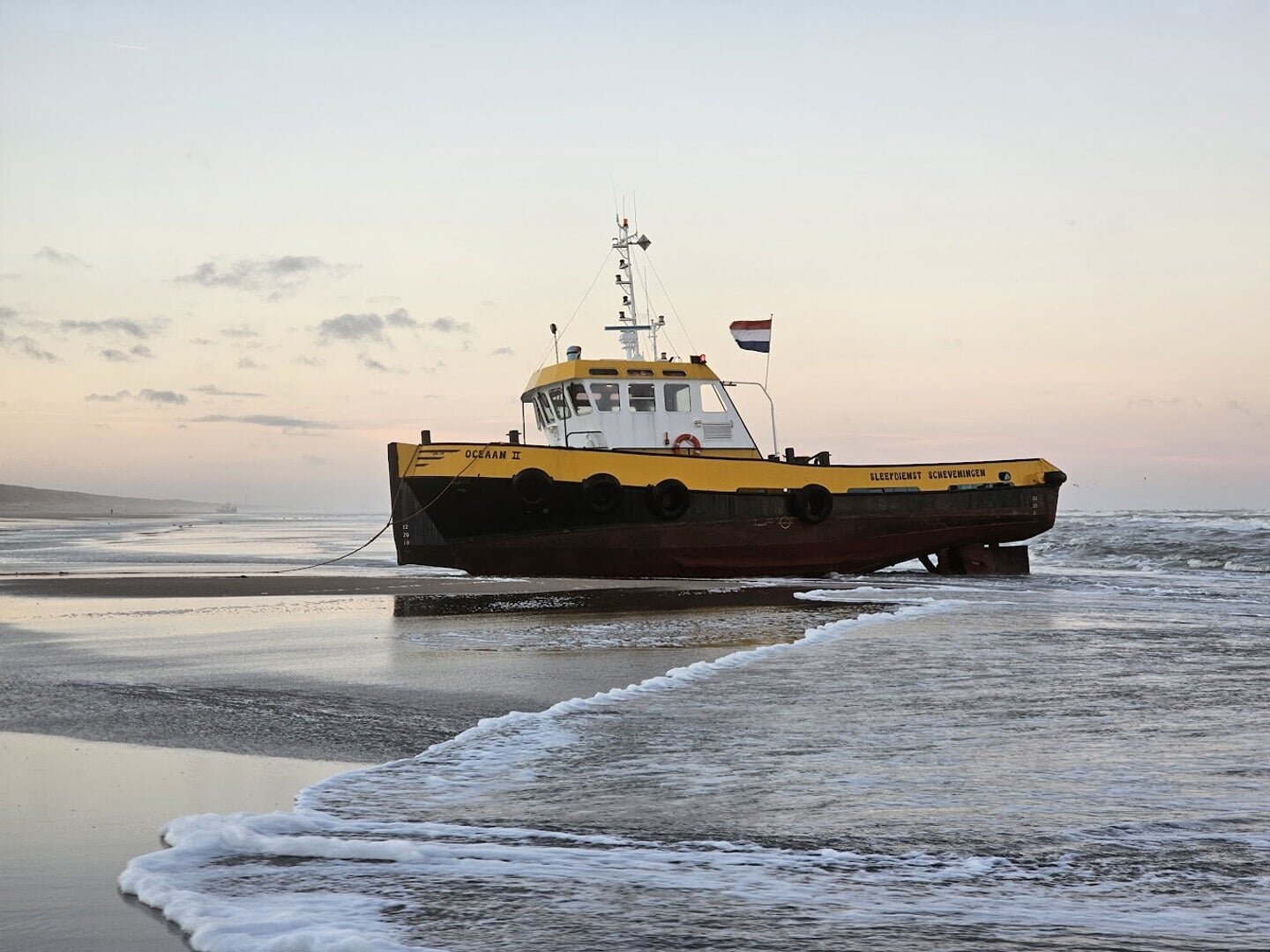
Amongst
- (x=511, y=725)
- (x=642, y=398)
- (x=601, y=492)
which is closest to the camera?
(x=511, y=725)

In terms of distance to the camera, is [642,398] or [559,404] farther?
[559,404]

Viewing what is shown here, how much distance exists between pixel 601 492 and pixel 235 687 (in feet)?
31.1

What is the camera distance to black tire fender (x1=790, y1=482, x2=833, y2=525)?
16.7m

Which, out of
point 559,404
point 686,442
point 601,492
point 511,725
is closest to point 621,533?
point 601,492

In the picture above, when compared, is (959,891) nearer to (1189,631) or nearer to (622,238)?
(1189,631)

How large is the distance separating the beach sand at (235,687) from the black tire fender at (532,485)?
2.46 meters

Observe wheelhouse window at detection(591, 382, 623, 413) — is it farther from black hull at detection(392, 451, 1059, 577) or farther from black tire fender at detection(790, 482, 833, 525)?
black tire fender at detection(790, 482, 833, 525)

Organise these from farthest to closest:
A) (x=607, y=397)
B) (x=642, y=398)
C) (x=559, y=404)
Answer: (x=559, y=404) → (x=642, y=398) → (x=607, y=397)

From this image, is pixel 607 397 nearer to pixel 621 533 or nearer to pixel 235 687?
pixel 621 533

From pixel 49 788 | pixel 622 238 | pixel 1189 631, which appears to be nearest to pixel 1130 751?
pixel 49 788

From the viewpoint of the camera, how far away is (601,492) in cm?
1562

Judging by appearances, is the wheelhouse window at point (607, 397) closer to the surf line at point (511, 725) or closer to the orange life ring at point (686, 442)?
the orange life ring at point (686, 442)

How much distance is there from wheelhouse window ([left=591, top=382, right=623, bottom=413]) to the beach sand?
4693 millimetres

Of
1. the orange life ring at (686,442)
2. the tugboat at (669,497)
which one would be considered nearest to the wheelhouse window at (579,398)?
the tugboat at (669,497)
